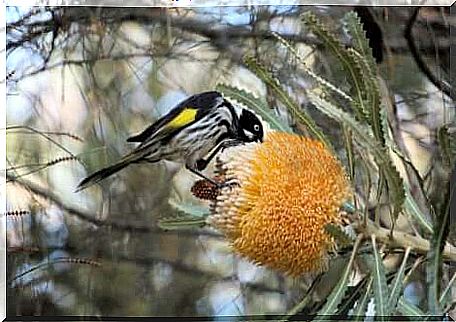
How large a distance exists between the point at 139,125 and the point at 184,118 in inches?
3.3

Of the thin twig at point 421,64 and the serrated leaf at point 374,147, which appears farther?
the thin twig at point 421,64

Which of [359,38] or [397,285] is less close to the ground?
[359,38]

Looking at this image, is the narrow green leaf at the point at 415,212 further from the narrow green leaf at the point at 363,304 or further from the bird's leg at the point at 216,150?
the bird's leg at the point at 216,150

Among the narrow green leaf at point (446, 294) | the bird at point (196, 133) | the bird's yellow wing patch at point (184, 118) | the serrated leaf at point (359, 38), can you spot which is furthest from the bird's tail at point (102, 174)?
Answer: the narrow green leaf at point (446, 294)

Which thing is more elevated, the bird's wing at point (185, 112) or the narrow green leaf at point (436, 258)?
the bird's wing at point (185, 112)

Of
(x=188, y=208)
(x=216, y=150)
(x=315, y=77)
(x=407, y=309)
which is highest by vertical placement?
(x=315, y=77)

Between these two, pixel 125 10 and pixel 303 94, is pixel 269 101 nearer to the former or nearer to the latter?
pixel 303 94

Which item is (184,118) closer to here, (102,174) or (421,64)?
(102,174)

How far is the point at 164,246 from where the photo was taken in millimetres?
1396

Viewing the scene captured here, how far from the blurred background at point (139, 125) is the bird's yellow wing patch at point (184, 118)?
2cm

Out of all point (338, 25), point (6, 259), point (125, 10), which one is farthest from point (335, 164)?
point (6, 259)

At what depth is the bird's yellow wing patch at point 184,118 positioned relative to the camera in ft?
4.63

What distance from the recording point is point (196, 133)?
4.64ft

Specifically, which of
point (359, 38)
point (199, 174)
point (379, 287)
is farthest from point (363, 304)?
point (359, 38)
